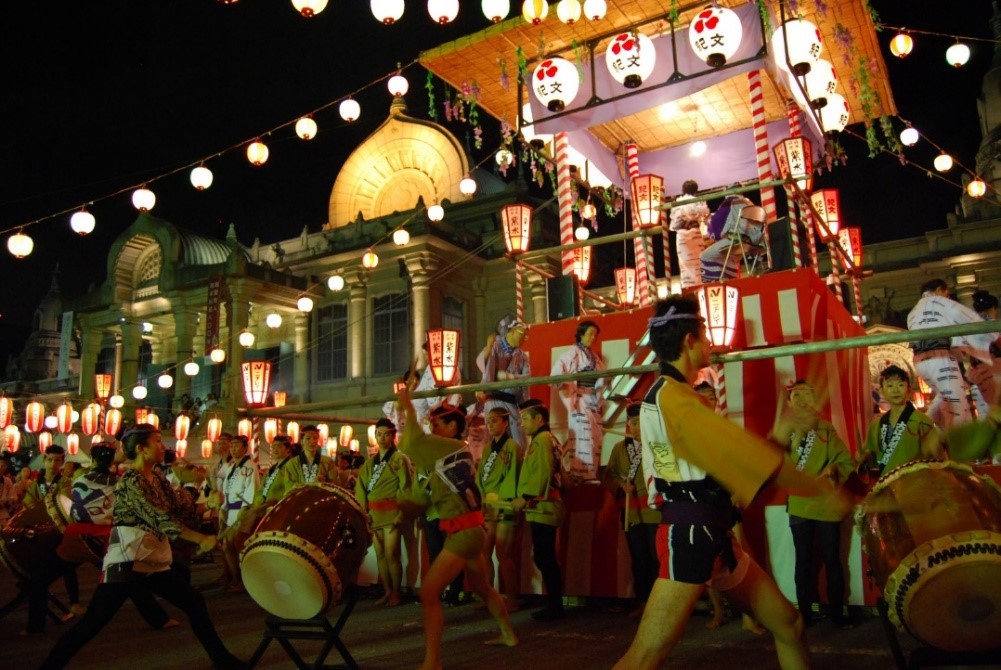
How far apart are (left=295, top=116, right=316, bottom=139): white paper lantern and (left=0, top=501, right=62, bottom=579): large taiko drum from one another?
8094 mm

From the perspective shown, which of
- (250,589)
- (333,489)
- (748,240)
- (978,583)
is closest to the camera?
(978,583)

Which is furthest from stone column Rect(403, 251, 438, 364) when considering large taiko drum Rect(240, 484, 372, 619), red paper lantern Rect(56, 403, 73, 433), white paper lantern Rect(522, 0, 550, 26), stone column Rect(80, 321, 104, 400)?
large taiko drum Rect(240, 484, 372, 619)

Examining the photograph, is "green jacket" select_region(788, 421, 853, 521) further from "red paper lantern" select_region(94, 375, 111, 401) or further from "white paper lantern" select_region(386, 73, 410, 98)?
"red paper lantern" select_region(94, 375, 111, 401)

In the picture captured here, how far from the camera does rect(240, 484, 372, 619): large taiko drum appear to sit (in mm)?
4527

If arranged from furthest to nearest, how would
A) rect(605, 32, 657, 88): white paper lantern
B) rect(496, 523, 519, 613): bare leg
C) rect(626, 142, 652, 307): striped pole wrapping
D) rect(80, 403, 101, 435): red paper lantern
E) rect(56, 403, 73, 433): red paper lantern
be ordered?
rect(80, 403, 101, 435): red paper lantern → rect(56, 403, 73, 433): red paper lantern → rect(626, 142, 652, 307): striped pole wrapping → rect(605, 32, 657, 88): white paper lantern → rect(496, 523, 519, 613): bare leg

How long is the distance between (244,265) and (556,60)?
53.1ft

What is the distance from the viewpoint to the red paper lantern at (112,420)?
21.9 m

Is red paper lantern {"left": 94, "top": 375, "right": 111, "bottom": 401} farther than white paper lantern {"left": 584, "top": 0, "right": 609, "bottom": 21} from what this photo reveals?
Yes

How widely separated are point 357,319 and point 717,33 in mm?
18304

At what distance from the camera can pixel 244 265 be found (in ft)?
78.2

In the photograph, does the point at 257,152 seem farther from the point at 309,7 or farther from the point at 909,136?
the point at 909,136

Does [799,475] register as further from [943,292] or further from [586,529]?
[943,292]

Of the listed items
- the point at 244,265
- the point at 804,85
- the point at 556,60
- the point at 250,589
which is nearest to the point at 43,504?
the point at 250,589

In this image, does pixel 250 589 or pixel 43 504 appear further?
pixel 43 504
